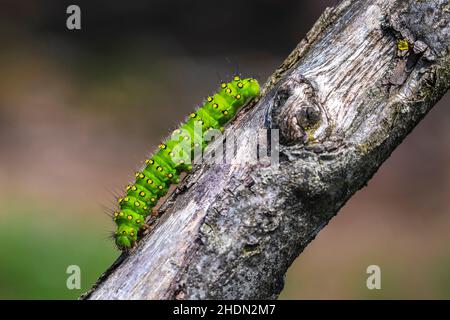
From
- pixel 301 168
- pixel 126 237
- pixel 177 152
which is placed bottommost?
pixel 301 168

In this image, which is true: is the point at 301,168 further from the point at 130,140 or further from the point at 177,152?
the point at 130,140

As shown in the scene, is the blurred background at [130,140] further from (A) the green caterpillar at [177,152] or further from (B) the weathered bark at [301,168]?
(B) the weathered bark at [301,168]

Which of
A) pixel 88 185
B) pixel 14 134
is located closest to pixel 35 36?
pixel 14 134

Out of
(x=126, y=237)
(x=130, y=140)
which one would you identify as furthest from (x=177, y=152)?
(x=130, y=140)

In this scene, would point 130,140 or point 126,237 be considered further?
point 130,140

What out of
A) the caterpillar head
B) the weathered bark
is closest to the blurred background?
the caterpillar head

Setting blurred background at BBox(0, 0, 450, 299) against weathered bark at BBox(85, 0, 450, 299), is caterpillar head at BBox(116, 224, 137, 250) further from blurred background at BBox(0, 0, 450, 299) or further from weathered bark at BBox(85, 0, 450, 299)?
blurred background at BBox(0, 0, 450, 299)
